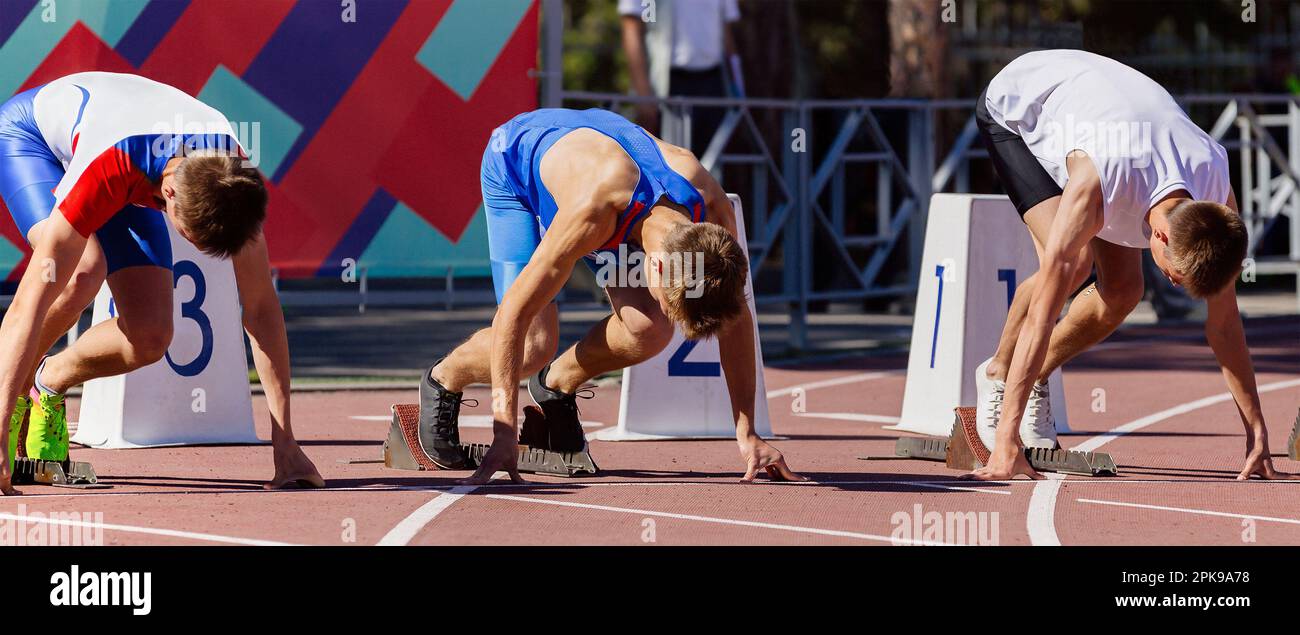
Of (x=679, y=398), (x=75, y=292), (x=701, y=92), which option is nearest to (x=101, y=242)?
(x=75, y=292)

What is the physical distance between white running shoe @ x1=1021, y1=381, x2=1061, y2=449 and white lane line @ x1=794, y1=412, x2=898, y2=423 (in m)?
1.89

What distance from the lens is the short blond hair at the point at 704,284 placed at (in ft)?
21.1

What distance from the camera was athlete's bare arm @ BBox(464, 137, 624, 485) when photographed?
6.83 meters

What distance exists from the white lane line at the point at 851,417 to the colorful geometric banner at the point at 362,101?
2.53m

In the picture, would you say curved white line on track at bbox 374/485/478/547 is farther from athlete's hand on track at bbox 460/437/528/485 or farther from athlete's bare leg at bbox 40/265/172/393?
athlete's bare leg at bbox 40/265/172/393

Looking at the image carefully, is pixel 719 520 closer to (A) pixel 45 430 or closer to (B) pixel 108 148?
(B) pixel 108 148

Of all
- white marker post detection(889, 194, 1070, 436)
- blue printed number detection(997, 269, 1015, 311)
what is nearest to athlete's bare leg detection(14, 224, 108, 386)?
white marker post detection(889, 194, 1070, 436)

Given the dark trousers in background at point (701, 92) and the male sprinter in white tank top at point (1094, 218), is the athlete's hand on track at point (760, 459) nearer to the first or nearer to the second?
the male sprinter in white tank top at point (1094, 218)

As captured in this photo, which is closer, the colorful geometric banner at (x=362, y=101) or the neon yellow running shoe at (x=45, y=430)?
the neon yellow running shoe at (x=45, y=430)

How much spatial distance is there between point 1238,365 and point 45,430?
15.8 ft

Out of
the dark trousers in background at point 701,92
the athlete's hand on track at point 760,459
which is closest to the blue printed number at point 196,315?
the athlete's hand on track at point 760,459

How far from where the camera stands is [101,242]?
7219 mm
